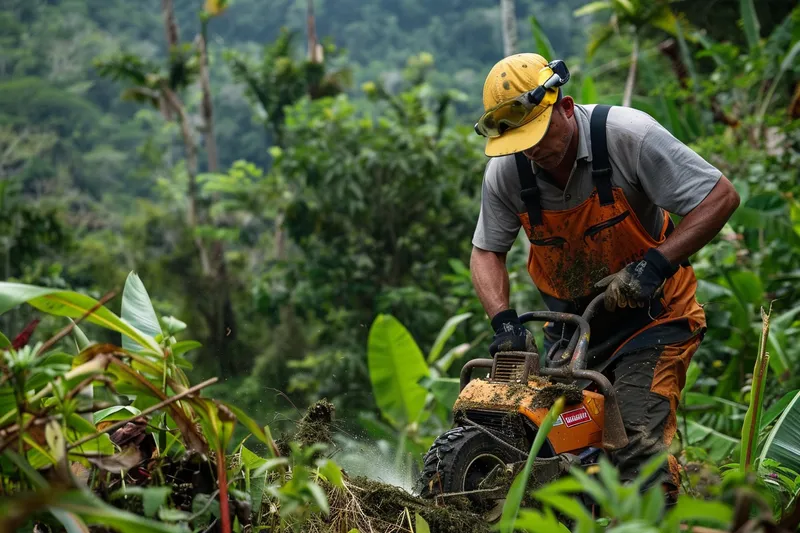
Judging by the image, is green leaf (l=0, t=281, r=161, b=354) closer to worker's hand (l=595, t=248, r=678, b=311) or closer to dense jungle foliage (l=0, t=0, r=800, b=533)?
dense jungle foliage (l=0, t=0, r=800, b=533)

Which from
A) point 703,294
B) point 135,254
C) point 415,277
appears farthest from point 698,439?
point 135,254

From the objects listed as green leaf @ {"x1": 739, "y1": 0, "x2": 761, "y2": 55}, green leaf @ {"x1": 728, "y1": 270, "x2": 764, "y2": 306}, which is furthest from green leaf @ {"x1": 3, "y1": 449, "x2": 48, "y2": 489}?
green leaf @ {"x1": 739, "y1": 0, "x2": 761, "y2": 55}

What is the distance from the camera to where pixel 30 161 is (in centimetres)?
4097

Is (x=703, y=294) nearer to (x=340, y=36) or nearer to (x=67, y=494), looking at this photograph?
(x=67, y=494)

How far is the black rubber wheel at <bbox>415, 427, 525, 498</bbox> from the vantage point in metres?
3.21

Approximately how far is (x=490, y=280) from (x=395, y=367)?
2779 millimetres

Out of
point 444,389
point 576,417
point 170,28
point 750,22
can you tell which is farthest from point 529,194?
point 170,28

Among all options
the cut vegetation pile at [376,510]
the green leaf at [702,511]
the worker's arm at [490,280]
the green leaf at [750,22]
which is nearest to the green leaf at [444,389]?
the worker's arm at [490,280]

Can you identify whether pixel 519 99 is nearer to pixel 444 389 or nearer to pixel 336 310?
pixel 444 389

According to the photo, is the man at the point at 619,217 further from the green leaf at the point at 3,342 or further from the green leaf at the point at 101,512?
the green leaf at the point at 101,512

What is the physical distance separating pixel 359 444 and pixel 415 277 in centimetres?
1091

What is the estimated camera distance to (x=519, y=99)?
3.52 metres

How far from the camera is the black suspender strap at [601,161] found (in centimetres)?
358

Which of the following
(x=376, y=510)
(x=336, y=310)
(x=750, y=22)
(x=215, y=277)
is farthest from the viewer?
(x=215, y=277)
